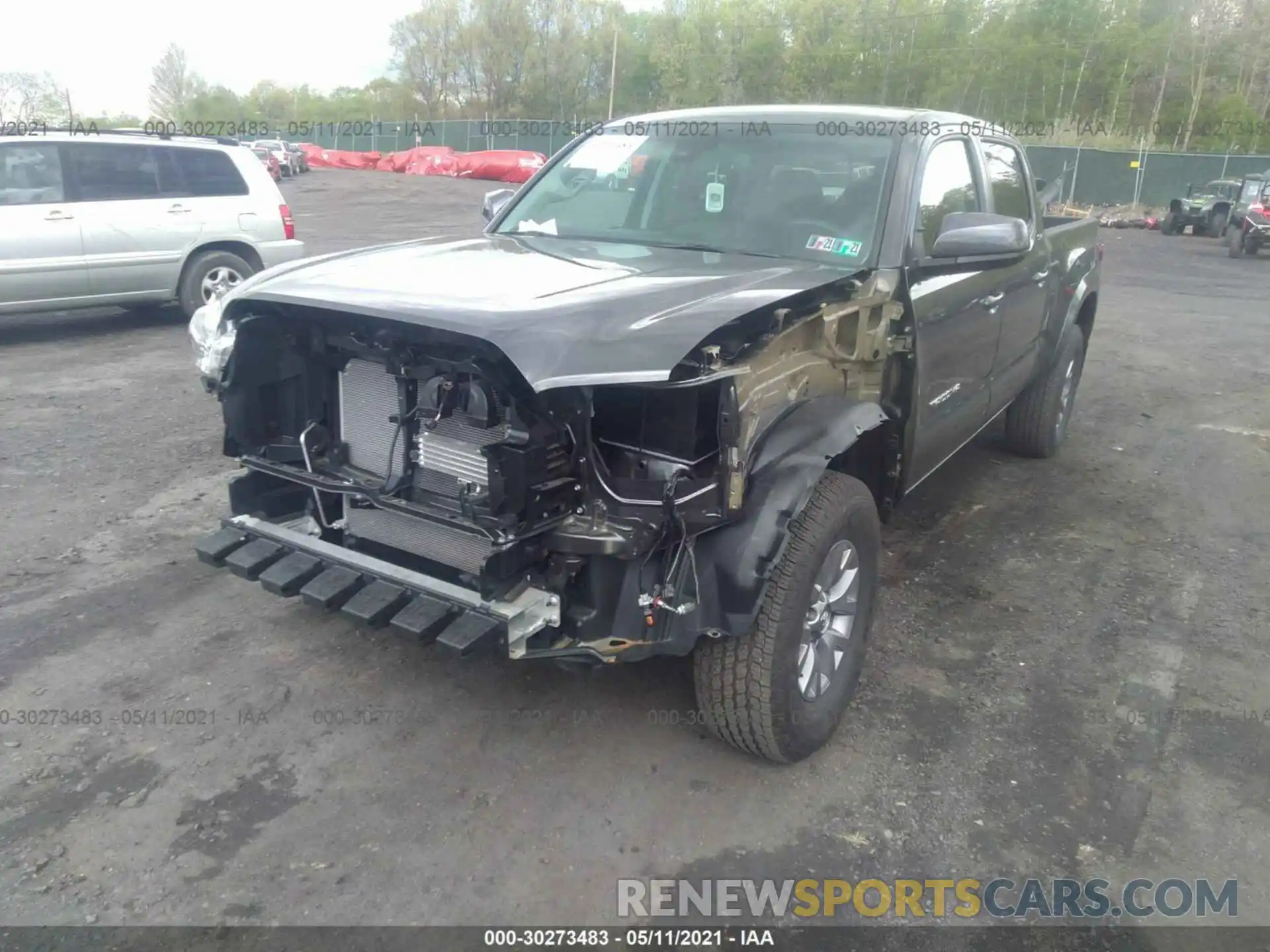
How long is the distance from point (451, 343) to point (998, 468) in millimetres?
4364

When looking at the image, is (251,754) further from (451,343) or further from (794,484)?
(794,484)

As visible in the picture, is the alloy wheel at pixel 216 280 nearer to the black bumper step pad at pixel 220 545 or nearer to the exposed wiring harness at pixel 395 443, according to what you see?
the black bumper step pad at pixel 220 545

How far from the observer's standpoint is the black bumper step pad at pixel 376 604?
278cm

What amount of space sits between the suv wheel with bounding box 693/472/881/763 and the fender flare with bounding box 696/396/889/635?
0.11 meters

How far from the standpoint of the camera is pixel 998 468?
6.04m

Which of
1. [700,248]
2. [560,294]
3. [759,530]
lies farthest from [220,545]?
[700,248]

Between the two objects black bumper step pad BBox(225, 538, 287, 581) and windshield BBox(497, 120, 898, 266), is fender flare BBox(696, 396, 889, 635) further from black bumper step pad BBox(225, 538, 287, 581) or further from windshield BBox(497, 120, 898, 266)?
black bumper step pad BBox(225, 538, 287, 581)

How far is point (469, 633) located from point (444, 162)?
38.3m

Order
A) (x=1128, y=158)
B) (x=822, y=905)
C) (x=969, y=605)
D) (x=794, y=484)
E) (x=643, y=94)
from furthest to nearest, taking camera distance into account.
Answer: (x=643, y=94)
(x=1128, y=158)
(x=969, y=605)
(x=794, y=484)
(x=822, y=905)

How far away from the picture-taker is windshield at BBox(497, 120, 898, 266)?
12.2 ft

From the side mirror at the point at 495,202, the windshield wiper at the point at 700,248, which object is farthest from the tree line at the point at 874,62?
the windshield wiper at the point at 700,248

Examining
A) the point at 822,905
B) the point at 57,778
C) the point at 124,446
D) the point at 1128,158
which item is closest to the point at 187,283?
the point at 124,446

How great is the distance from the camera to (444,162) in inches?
1501

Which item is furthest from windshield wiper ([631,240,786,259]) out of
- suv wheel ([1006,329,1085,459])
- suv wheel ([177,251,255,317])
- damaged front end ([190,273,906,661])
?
suv wheel ([177,251,255,317])
